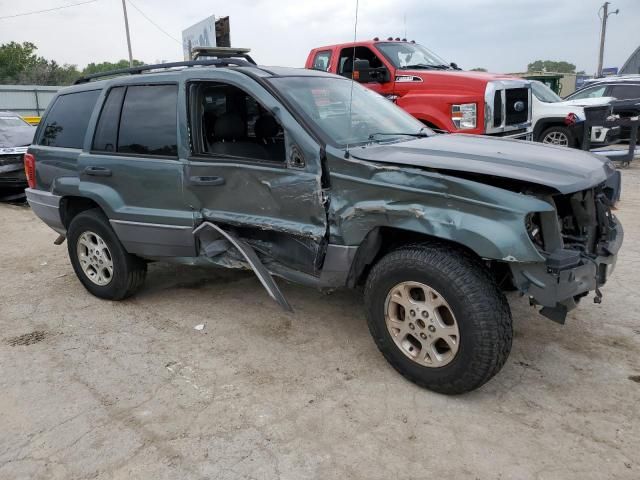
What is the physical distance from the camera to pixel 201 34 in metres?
13.6

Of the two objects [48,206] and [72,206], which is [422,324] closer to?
[72,206]

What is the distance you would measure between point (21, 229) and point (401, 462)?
6.97 metres

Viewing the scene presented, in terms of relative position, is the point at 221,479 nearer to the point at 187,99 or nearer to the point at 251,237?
the point at 251,237

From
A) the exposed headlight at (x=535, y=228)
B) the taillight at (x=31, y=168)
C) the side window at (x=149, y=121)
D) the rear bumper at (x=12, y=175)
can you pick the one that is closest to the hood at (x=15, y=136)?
the rear bumper at (x=12, y=175)

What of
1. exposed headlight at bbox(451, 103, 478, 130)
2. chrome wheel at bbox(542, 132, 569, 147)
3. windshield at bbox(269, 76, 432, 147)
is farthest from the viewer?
chrome wheel at bbox(542, 132, 569, 147)

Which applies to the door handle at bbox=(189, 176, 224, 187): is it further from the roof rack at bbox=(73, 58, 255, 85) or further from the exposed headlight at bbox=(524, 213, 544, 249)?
the exposed headlight at bbox=(524, 213, 544, 249)

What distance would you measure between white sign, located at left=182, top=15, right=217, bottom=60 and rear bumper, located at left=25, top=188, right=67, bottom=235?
8.44 meters

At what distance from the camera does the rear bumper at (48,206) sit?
470 cm

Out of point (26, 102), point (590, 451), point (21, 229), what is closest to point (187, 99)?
point (590, 451)

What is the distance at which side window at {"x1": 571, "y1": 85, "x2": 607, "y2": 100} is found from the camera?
45.0 feet

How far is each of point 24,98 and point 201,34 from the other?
16.7 m

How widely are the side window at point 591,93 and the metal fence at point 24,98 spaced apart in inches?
888

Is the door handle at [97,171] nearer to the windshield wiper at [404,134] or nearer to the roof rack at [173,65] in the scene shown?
the roof rack at [173,65]

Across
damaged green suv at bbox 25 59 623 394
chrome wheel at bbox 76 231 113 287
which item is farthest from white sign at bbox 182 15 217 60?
chrome wheel at bbox 76 231 113 287
